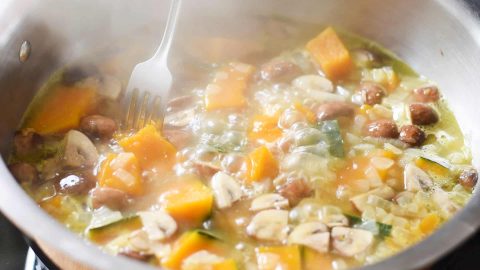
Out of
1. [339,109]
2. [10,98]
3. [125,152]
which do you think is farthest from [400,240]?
[10,98]

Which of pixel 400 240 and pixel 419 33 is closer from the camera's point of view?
pixel 400 240

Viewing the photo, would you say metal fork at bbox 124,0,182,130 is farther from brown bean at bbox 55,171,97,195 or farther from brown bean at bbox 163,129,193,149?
brown bean at bbox 55,171,97,195

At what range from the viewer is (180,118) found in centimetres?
202

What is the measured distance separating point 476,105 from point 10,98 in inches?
62.2

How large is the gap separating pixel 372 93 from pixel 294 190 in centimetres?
58

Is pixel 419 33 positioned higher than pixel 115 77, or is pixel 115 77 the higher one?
pixel 419 33

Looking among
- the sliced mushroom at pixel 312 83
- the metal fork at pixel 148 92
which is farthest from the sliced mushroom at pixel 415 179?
the metal fork at pixel 148 92

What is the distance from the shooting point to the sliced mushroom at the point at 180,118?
6.58 feet

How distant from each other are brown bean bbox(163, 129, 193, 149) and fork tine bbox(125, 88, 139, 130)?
0.12m

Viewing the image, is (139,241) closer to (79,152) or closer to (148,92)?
(79,152)

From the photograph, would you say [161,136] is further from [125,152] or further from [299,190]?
[299,190]

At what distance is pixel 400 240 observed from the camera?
5.42 feet

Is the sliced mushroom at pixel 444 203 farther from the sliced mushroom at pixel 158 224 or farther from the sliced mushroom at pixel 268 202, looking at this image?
the sliced mushroom at pixel 158 224

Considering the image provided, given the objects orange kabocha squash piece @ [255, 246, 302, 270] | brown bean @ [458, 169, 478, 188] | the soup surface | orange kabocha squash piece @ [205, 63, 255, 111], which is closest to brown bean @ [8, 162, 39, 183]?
the soup surface
